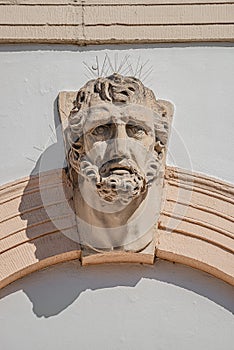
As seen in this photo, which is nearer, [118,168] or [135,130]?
[118,168]

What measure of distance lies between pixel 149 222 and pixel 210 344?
568 mm

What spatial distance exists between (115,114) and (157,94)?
686 mm

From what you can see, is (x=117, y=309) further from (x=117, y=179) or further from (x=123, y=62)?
(x=123, y=62)

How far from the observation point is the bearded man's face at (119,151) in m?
5.48

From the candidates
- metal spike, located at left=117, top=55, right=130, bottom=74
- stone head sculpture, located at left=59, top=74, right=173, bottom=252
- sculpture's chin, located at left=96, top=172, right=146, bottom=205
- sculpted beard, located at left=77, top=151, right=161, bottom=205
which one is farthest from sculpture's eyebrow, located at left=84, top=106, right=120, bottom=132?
metal spike, located at left=117, top=55, right=130, bottom=74

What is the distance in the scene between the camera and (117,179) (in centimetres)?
545

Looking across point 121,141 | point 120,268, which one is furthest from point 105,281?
point 121,141

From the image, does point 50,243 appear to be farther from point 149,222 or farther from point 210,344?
point 210,344

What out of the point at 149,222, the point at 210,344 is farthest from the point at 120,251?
the point at 210,344

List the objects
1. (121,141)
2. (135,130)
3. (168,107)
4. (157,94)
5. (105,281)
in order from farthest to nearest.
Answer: (157,94) → (168,107) → (105,281) → (135,130) → (121,141)

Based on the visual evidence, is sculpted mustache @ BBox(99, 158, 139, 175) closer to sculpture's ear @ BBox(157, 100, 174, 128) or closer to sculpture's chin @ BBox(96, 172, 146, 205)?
sculpture's chin @ BBox(96, 172, 146, 205)

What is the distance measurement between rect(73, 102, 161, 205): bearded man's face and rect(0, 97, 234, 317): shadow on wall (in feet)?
1.05

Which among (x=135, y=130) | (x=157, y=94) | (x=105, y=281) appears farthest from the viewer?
(x=157, y=94)

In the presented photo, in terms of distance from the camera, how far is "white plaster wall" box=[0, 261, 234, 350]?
559cm
